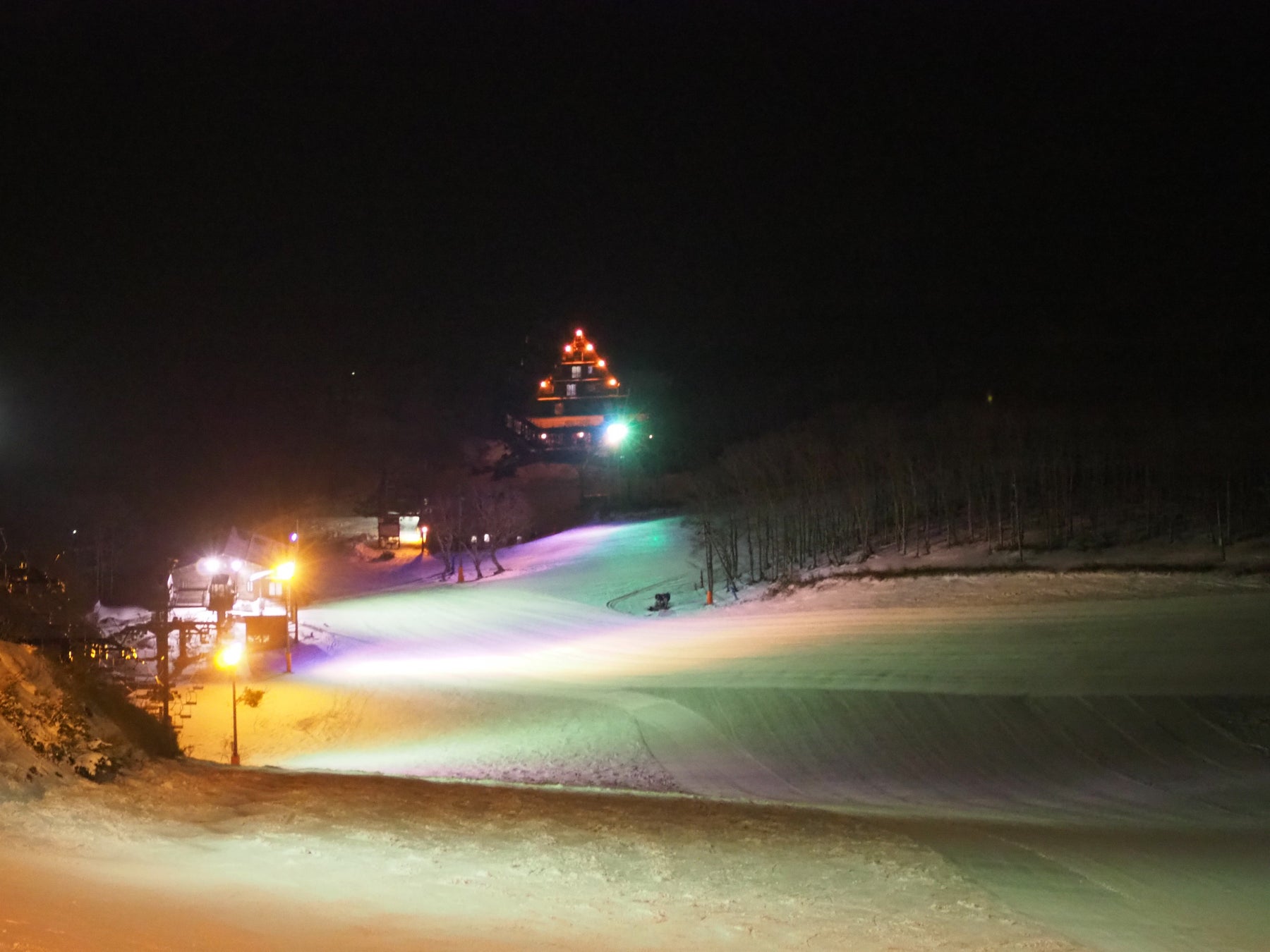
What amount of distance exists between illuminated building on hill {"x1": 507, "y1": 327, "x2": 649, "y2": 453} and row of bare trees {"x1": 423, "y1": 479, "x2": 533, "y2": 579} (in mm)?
13989

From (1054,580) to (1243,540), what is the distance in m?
8.29

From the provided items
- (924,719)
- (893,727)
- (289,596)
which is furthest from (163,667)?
(289,596)

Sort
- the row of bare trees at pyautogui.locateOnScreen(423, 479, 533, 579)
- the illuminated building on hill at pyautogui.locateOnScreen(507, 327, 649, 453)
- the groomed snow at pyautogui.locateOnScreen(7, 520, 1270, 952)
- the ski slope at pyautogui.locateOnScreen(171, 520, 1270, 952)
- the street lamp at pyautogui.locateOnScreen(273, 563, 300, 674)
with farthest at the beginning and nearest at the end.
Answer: the illuminated building on hill at pyautogui.locateOnScreen(507, 327, 649, 453)
the row of bare trees at pyautogui.locateOnScreen(423, 479, 533, 579)
the street lamp at pyautogui.locateOnScreen(273, 563, 300, 674)
the ski slope at pyautogui.locateOnScreen(171, 520, 1270, 952)
the groomed snow at pyautogui.locateOnScreen(7, 520, 1270, 952)

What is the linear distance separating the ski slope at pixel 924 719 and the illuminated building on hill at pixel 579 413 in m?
47.2

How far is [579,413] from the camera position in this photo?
92.9 meters

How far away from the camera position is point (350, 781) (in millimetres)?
13547

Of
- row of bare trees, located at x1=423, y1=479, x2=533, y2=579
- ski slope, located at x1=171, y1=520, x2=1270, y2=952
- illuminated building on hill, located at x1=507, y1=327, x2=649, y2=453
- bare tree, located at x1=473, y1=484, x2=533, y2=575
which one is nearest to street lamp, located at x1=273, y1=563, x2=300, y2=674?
ski slope, located at x1=171, y1=520, x2=1270, y2=952

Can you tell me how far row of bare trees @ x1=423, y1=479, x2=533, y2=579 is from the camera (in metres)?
68.8

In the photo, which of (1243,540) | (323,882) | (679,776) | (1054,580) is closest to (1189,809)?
(679,776)

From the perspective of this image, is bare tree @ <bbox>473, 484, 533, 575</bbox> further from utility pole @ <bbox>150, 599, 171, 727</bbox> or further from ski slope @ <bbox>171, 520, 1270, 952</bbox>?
utility pole @ <bbox>150, 599, 171, 727</bbox>

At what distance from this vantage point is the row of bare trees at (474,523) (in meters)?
68.8

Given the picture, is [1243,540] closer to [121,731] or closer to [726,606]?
[726,606]

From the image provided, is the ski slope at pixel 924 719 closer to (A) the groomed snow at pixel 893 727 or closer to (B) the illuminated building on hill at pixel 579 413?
(A) the groomed snow at pixel 893 727

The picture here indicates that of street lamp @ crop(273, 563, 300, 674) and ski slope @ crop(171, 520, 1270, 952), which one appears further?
street lamp @ crop(273, 563, 300, 674)
